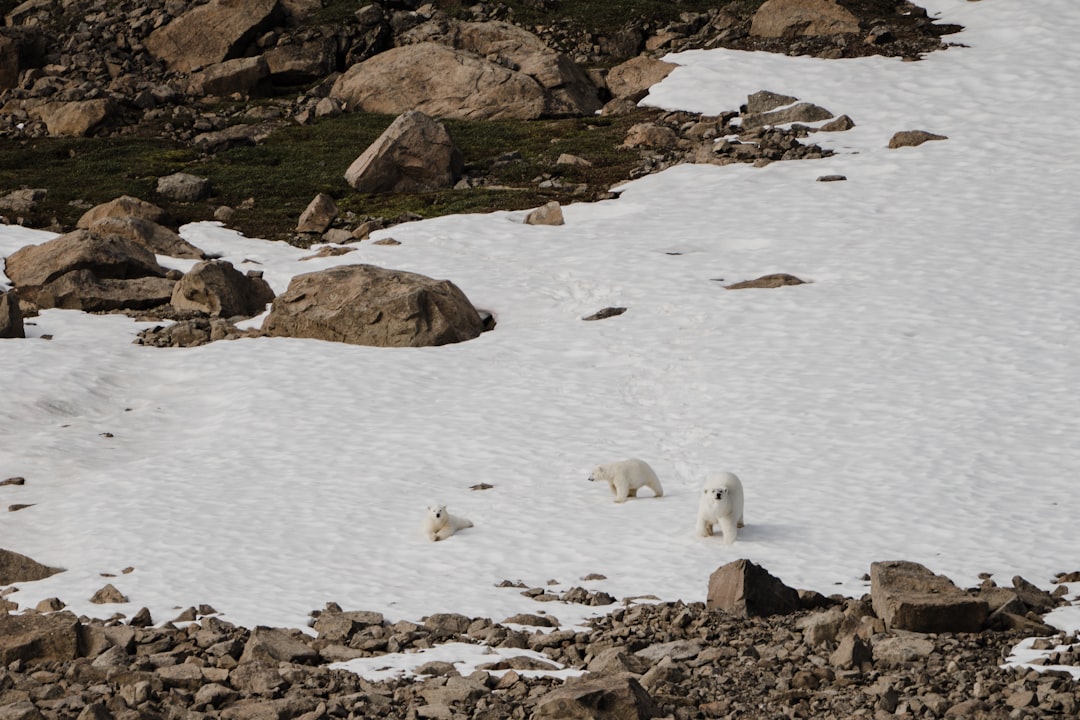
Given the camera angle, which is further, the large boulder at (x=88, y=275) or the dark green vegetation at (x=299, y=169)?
the dark green vegetation at (x=299, y=169)

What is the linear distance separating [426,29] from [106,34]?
1759 cm

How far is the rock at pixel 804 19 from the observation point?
58812 millimetres

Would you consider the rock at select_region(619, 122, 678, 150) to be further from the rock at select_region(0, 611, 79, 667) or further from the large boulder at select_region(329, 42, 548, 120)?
the rock at select_region(0, 611, 79, 667)

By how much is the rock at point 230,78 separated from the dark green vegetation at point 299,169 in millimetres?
7062

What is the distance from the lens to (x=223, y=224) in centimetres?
4384

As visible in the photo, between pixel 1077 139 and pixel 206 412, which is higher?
pixel 1077 139

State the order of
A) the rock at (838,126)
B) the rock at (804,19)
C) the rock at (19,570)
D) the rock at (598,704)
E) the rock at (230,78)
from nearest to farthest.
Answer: the rock at (598,704), the rock at (19,570), the rock at (838,126), the rock at (804,19), the rock at (230,78)

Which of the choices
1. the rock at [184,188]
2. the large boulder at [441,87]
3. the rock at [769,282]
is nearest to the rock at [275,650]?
the rock at [769,282]

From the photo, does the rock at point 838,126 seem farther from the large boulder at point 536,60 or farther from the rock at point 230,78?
the rock at point 230,78

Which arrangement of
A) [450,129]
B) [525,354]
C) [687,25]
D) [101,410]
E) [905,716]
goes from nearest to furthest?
[905,716], [101,410], [525,354], [450,129], [687,25]

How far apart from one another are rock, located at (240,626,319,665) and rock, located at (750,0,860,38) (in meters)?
51.3

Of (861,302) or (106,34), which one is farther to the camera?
(106,34)

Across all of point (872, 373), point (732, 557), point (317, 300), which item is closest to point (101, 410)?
point (317, 300)

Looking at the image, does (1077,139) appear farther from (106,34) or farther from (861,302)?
(106,34)
